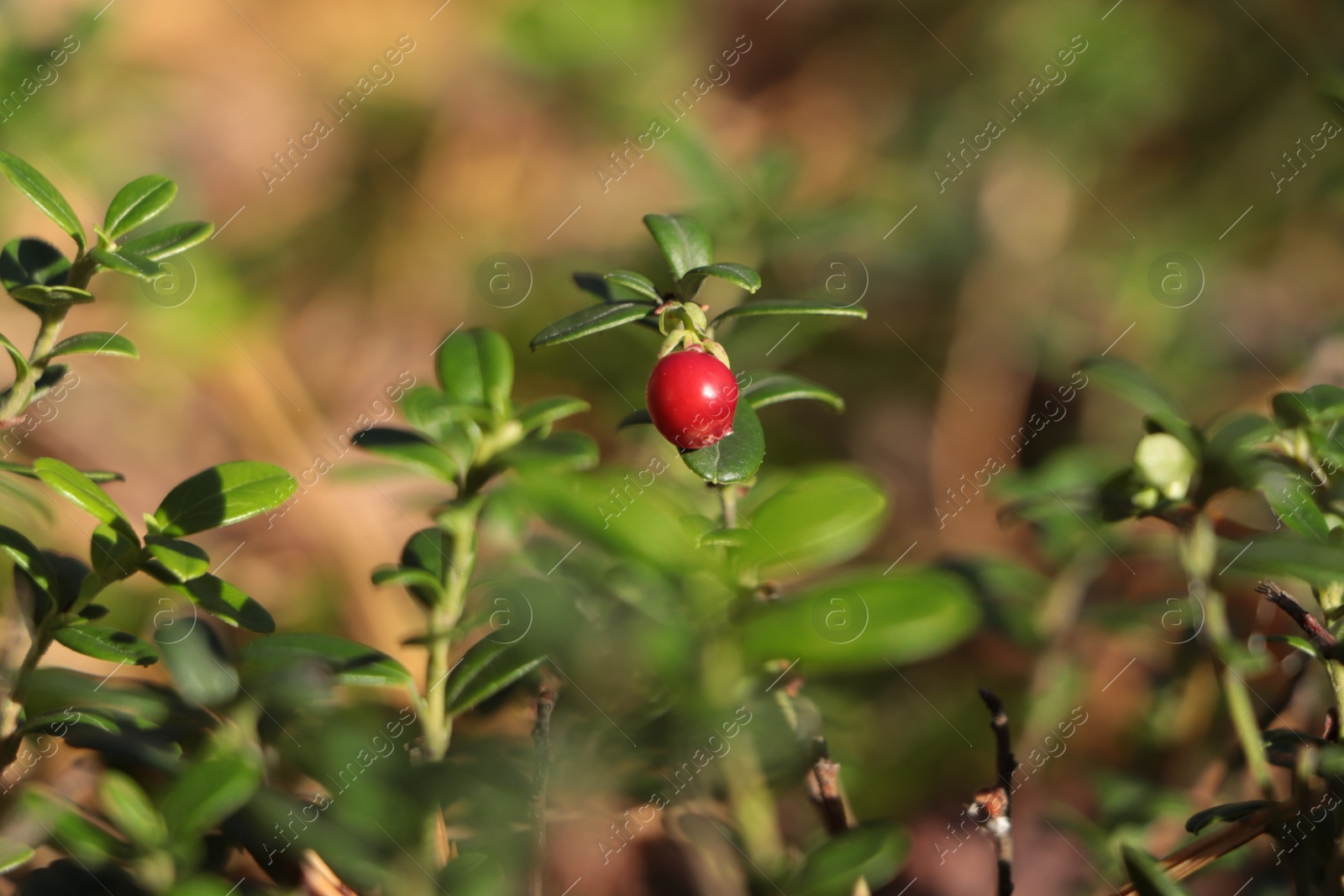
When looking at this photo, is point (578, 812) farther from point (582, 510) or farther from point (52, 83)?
point (52, 83)

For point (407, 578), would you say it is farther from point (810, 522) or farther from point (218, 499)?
point (810, 522)

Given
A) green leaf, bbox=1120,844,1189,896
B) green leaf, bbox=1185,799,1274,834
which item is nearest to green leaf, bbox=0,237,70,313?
green leaf, bbox=1120,844,1189,896

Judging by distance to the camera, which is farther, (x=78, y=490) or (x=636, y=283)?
(x=636, y=283)

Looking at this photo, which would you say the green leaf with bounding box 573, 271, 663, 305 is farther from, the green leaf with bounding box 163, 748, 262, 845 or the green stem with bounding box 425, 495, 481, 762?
the green leaf with bounding box 163, 748, 262, 845

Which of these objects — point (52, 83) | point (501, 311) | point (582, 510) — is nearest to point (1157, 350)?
point (501, 311)

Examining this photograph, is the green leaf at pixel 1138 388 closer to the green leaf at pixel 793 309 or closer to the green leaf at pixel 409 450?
the green leaf at pixel 793 309

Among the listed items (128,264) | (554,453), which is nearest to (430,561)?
(554,453)

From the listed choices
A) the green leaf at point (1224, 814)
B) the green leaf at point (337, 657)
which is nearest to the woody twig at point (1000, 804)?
the green leaf at point (1224, 814)
